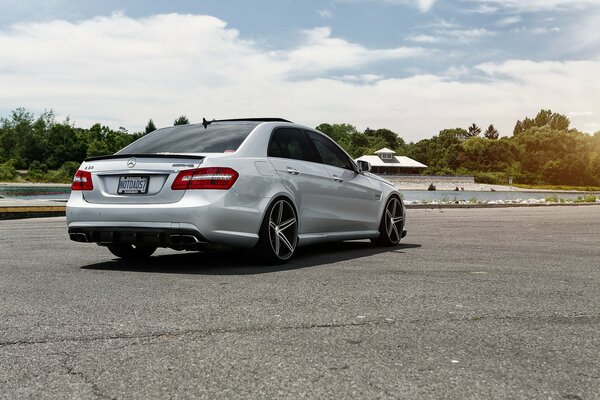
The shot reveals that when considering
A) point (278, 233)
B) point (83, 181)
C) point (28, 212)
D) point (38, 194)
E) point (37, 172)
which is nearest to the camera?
point (83, 181)

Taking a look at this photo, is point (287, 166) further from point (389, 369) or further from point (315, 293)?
point (389, 369)

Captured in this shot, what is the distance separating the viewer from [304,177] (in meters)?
7.84

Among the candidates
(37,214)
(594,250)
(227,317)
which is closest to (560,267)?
(594,250)

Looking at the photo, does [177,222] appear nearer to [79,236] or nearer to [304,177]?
[79,236]

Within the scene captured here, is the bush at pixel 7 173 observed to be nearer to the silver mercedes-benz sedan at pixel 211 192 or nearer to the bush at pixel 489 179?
the bush at pixel 489 179

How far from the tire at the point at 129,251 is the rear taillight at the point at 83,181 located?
3.53 ft

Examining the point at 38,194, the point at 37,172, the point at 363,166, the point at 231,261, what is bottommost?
the point at 38,194

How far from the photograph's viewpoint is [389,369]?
10.6ft

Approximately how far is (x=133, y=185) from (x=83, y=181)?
70 centimetres

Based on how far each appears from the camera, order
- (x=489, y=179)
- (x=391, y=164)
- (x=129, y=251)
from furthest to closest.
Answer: (x=391, y=164) < (x=489, y=179) < (x=129, y=251)

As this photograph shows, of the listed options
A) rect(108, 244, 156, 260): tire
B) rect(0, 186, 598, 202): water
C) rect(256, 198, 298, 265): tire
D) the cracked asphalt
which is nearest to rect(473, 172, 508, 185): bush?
rect(0, 186, 598, 202): water

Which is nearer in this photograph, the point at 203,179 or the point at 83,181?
the point at 203,179

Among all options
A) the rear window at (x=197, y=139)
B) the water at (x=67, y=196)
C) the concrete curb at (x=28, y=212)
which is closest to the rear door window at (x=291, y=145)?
the rear window at (x=197, y=139)

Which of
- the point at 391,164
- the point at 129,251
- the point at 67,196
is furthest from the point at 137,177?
the point at 391,164
